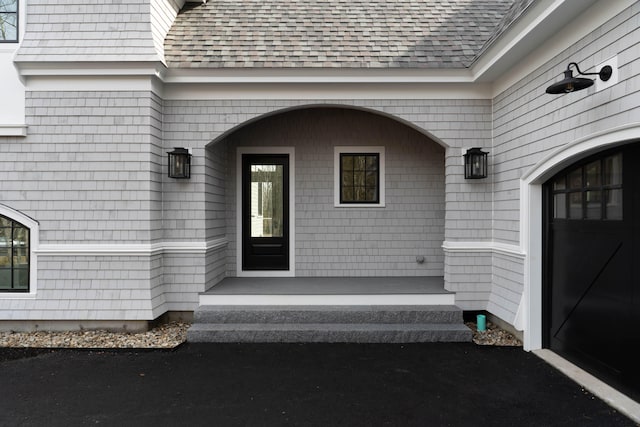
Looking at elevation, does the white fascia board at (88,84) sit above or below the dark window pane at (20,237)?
above

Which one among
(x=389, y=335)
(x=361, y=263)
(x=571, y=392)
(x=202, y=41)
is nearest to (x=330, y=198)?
(x=361, y=263)

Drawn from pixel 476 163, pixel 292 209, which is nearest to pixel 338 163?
pixel 292 209

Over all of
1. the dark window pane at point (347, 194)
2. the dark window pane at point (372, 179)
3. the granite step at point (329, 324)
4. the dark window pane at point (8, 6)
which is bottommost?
the granite step at point (329, 324)

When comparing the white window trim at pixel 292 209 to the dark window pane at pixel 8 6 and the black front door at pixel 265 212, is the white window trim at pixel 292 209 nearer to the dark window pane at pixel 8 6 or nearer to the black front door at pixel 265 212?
the black front door at pixel 265 212

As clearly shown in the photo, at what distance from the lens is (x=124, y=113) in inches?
195

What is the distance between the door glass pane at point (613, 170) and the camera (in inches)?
132

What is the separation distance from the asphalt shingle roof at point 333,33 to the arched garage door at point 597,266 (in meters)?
2.14

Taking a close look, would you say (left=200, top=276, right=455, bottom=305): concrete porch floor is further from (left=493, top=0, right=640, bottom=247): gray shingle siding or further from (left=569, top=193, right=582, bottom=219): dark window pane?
(left=569, top=193, right=582, bottom=219): dark window pane

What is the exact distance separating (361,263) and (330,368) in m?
2.59

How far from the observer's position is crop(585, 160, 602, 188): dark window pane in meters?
3.60

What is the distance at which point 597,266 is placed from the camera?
359cm

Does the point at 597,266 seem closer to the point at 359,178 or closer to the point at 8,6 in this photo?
the point at 359,178

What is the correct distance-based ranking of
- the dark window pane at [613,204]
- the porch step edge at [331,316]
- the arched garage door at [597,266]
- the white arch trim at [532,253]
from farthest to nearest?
1. the porch step edge at [331,316]
2. the white arch trim at [532,253]
3. the dark window pane at [613,204]
4. the arched garage door at [597,266]

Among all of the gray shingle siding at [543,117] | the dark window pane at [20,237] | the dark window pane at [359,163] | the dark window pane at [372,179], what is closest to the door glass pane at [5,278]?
the dark window pane at [20,237]
